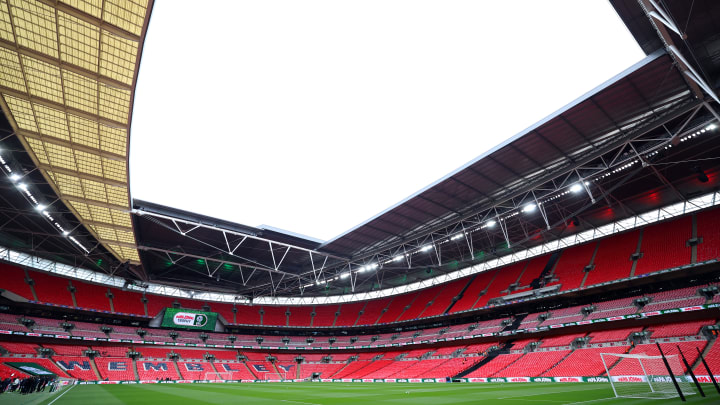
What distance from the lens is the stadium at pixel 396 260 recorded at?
42.2 ft

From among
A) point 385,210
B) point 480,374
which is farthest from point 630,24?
point 480,374

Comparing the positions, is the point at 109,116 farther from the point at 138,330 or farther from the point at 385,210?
the point at 138,330

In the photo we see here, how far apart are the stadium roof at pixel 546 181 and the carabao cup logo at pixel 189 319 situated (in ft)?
16.1

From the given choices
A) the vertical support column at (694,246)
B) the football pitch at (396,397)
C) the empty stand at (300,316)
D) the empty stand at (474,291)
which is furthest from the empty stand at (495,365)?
the empty stand at (300,316)

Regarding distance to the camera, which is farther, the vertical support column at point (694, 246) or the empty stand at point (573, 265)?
the empty stand at point (573, 265)

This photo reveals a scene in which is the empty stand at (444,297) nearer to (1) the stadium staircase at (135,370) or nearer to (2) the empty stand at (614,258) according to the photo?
(2) the empty stand at (614,258)

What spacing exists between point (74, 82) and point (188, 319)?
3475 cm

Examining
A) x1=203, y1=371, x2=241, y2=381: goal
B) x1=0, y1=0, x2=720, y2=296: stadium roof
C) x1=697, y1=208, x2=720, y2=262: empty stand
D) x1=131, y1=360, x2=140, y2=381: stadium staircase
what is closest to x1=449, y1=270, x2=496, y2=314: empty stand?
x1=0, y1=0, x2=720, y2=296: stadium roof

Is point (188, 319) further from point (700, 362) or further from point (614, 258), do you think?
point (700, 362)

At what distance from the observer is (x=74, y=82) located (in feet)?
41.4

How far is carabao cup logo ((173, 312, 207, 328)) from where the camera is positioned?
39.1 metres

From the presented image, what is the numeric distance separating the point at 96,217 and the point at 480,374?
30553 millimetres

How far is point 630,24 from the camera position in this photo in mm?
13242

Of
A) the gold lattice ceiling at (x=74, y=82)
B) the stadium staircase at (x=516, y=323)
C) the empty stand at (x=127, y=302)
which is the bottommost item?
the stadium staircase at (x=516, y=323)
